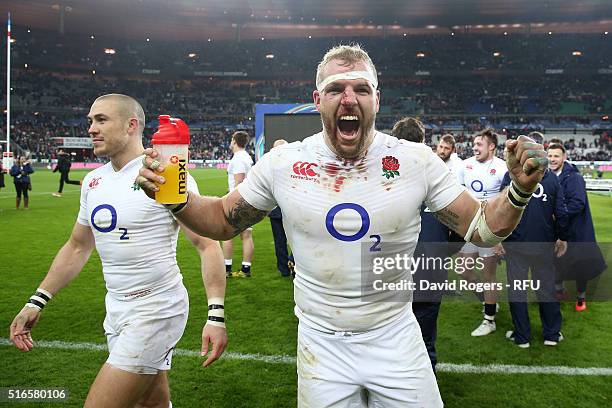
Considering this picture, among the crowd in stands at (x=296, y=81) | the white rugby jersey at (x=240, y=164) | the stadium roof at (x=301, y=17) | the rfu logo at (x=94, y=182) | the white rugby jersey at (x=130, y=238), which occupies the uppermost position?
the stadium roof at (x=301, y=17)

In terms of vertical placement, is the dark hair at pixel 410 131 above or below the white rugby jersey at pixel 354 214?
above

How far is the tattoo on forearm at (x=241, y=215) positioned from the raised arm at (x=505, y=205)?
2.89 feet

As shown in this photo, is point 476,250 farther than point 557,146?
Yes

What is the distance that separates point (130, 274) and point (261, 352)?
8.55 ft

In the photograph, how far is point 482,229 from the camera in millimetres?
2137

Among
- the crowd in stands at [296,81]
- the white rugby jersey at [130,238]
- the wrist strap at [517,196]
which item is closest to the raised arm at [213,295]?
the white rugby jersey at [130,238]

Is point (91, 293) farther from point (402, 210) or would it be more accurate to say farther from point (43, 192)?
point (43, 192)

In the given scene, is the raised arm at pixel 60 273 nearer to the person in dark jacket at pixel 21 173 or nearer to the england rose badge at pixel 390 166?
the england rose badge at pixel 390 166

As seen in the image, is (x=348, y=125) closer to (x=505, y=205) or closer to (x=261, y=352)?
(x=505, y=205)

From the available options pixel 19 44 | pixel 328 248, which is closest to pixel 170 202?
pixel 328 248

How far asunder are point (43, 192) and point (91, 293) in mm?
17812

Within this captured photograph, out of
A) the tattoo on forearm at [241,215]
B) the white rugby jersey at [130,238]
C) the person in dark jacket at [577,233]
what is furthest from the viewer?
the person in dark jacket at [577,233]

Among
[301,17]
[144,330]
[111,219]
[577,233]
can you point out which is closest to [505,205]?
[144,330]

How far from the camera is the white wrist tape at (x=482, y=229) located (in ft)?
6.89
